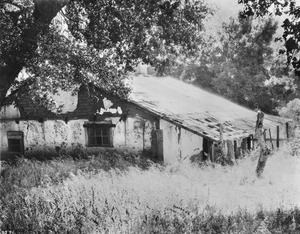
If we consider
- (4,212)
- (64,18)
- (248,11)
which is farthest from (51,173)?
(248,11)

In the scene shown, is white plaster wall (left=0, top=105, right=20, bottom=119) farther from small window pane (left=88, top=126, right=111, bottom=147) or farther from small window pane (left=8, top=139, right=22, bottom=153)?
small window pane (left=88, top=126, right=111, bottom=147)

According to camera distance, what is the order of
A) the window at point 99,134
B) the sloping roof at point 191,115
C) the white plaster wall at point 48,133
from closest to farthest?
the sloping roof at point 191,115 → the window at point 99,134 → the white plaster wall at point 48,133

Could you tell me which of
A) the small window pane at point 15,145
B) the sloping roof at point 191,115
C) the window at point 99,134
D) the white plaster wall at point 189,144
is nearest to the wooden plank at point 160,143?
the sloping roof at point 191,115

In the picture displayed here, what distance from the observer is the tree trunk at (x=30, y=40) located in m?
9.22

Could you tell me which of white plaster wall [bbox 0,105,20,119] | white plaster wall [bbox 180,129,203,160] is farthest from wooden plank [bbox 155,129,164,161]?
white plaster wall [bbox 0,105,20,119]

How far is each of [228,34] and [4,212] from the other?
31241 mm

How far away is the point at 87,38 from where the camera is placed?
36.3 feet

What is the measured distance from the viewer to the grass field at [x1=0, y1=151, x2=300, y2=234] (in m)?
5.69

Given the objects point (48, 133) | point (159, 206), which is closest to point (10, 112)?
point (48, 133)

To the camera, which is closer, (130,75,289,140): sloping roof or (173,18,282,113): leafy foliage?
(130,75,289,140): sloping roof

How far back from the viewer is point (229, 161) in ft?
48.6

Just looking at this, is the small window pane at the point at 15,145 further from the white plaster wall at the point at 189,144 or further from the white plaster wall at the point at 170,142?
the white plaster wall at the point at 189,144

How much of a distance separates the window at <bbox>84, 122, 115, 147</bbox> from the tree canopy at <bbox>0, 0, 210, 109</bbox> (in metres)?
5.00

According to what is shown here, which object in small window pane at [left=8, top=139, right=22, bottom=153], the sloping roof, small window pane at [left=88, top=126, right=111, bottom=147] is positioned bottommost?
small window pane at [left=8, top=139, right=22, bottom=153]
